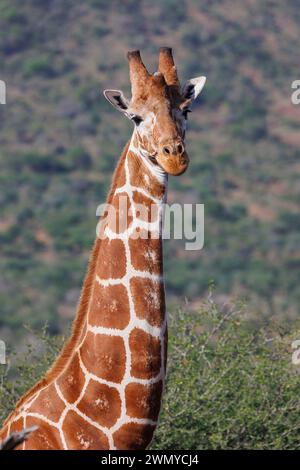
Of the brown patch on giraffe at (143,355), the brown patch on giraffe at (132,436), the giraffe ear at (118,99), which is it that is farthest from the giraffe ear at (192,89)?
the brown patch on giraffe at (132,436)

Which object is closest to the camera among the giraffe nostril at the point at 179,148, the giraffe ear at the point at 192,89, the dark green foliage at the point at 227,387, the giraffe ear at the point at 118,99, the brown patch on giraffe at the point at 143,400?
the giraffe nostril at the point at 179,148

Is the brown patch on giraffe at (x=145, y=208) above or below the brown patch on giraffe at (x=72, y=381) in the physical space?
above

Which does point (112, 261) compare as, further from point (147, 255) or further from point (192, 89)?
point (192, 89)

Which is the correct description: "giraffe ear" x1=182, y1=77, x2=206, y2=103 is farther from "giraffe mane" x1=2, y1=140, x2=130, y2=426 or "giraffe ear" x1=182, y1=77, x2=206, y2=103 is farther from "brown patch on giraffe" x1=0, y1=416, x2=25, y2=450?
"brown patch on giraffe" x1=0, y1=416, x2=25, y2=450

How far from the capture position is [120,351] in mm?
7035

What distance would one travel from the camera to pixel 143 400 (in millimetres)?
7012

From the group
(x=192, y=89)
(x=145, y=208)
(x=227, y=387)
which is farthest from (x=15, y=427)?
(x=227, y=387)

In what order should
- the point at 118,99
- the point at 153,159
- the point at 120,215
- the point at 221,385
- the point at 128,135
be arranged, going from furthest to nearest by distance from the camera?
the point at 128,135 → the point at 221,385 → the point at 118,99 → the point at 120,215 → the point at 153,159

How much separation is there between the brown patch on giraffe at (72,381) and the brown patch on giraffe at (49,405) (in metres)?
0.05

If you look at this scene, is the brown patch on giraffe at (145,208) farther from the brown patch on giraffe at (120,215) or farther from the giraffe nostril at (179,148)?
the giraffe nostril at (179,148)

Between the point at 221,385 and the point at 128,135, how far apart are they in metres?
38.3

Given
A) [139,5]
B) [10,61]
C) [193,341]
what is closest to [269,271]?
[10,61]

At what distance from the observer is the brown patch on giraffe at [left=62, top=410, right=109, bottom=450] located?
23.1 feet

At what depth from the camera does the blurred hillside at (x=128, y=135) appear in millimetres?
40594
